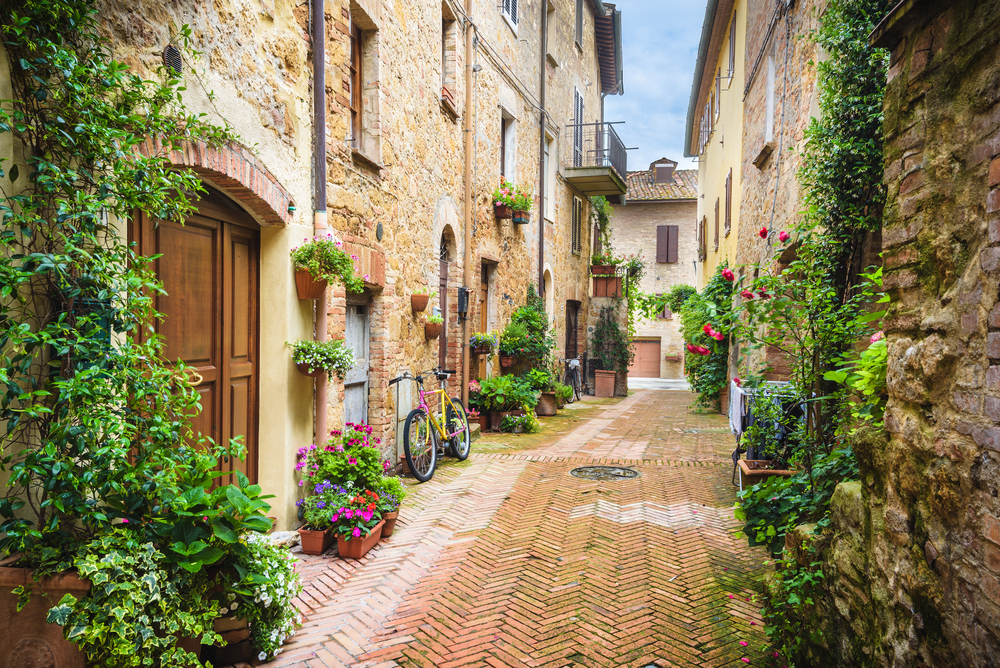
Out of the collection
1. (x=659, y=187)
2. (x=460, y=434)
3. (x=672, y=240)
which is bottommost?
(x=460, y=434)

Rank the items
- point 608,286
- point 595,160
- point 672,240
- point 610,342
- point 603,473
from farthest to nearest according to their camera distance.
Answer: point 672,240
point 608,286
point 610,342
point 595,160
point 603,473

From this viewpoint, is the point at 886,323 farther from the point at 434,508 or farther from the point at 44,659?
the point at 434,508

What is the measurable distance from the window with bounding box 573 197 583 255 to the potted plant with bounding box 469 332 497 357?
666 cm

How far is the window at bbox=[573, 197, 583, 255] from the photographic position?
15.6 metres

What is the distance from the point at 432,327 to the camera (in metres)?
7.42

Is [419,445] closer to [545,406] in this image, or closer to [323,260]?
[323,260]

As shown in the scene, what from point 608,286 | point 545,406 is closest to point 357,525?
point 545,406

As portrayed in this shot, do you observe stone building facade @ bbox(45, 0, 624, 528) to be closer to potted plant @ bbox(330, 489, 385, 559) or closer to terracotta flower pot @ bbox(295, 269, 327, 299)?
terracotta flower pot @ bbox(295, 269, 327, 299)

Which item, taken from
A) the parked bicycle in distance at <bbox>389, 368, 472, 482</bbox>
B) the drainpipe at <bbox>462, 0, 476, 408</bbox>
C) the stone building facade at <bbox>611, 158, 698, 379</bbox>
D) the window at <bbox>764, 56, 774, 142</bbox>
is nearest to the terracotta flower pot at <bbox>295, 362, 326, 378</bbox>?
the parked bicycle in distance at <bbox>389, 368, 472, 482</bbox>

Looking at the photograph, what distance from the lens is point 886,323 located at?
2.31 m

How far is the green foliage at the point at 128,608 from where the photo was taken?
2.22 metres

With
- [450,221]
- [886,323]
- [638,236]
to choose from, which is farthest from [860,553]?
[638,236]

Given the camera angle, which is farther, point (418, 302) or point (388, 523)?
point (418, 302)

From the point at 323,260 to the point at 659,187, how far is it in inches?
924
